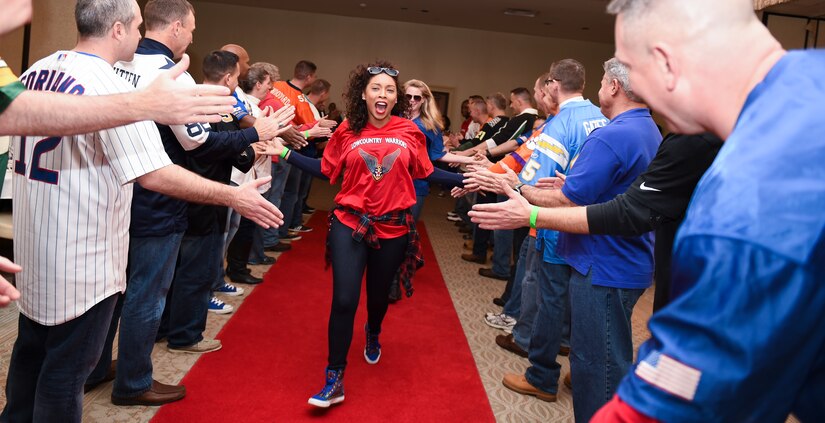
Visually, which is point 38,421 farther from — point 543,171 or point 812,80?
point 543,171

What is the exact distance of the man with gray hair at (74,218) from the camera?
6.19 feet

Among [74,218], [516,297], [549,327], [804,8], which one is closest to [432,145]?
[516,297]

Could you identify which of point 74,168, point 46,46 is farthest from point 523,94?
point 74,168

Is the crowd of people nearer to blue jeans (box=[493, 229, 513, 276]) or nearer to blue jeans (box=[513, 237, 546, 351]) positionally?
blue jeans (box=[513, 237, 546, 351])

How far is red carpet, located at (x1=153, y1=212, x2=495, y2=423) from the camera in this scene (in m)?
3.04

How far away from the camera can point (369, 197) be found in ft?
10.4

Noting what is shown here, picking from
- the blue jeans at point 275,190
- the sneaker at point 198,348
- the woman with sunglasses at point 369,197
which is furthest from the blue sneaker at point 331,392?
the blue jeans at point 275,190

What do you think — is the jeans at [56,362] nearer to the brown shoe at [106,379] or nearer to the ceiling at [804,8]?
the brown shoe at [106,379]

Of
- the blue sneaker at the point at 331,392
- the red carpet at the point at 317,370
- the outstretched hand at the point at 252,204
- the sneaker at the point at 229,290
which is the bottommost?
the sneaker at the point at 229,290

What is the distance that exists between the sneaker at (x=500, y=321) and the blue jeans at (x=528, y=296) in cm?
43

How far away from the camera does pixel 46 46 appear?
6.21 meters

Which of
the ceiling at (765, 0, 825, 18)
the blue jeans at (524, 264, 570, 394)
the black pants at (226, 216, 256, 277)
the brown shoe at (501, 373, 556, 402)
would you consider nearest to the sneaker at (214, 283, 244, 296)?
the black pants at (226, 216, 256, 277)

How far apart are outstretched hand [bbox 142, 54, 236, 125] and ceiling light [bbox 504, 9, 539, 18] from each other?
11901mm

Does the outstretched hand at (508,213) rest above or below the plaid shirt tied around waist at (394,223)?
above
